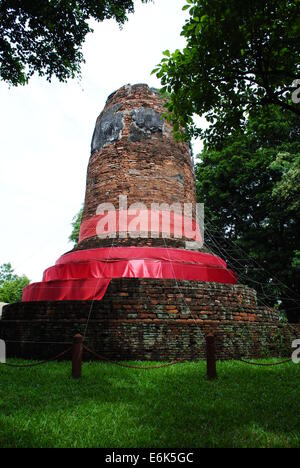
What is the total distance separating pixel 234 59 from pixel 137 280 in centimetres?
433

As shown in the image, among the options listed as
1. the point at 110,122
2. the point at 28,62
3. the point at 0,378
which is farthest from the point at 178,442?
the point at 110,122

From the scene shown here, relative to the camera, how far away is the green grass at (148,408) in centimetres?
289

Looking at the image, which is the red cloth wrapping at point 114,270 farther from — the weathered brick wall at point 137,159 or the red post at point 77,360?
the red post at point 77,360

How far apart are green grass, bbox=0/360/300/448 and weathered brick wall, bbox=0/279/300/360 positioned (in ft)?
2.17

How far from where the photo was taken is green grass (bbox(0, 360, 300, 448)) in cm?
289

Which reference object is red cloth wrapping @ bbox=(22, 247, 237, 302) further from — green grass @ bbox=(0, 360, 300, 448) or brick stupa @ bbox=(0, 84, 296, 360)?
green grass @ bbox=(0, 360, 300, 448)

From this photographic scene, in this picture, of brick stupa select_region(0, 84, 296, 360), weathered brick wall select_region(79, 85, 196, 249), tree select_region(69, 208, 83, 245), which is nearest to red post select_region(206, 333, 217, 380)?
brick stupa select_region(0, 84, 296, 360)

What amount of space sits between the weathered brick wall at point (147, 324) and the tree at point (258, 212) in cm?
671

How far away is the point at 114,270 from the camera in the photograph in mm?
7504

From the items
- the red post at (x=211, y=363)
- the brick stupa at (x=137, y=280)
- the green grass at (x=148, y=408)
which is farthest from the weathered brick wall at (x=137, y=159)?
the red post at (x=211, y=363)

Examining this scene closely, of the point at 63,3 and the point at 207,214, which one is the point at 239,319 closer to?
the point at 63,3

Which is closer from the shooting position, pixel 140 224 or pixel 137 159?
pixel 140 224

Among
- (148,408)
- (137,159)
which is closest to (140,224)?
(137,159)

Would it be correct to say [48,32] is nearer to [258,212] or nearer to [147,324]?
[147,324]
